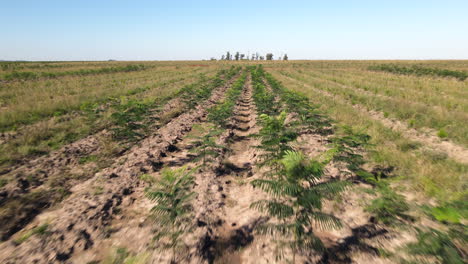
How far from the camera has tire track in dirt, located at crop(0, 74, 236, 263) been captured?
300cm

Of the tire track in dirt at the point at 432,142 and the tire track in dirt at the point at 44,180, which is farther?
the tire track in dirt at the point at 432,142

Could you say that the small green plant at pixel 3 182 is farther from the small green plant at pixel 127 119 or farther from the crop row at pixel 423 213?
the crop row at pixel 423 213

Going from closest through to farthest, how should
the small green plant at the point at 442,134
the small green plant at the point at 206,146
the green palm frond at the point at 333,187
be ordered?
the green palm frond at the point at 333,187 < the small green plant at the point at 206,146 < the small green plant at the point at 442,134

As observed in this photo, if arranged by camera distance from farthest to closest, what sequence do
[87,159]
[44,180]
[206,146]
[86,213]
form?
[87,159] < [206,146] < [44,180] < [86,213]

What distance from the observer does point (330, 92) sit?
1708 cm

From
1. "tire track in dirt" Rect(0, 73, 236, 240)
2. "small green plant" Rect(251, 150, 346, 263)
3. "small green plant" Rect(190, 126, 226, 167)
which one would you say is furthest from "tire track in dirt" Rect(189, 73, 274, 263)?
"tire track in dirt" Rect(0, 73, 236, 240)

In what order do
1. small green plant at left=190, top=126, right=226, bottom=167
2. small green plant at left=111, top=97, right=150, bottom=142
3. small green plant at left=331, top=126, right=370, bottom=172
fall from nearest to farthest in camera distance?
small green plant at left=331, top=126, right=370, bottom=172 < small green plant at left=190, top=126, right=226, bottom=167 < small green plant at left=111, top=97, right=150, bottom=142

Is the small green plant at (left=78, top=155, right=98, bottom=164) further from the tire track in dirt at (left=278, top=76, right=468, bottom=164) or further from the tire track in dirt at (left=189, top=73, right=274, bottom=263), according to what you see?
the tire track in dirt at (left=278, top=76, right=468, bottom=164)

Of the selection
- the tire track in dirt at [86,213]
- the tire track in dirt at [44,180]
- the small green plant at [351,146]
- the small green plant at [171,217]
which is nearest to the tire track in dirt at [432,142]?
the small green plant at [351,146]

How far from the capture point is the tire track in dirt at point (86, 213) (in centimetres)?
300

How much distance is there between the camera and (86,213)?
378 cm

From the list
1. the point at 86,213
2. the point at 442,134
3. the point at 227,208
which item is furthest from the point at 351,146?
the point at 86,213

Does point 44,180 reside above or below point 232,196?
above

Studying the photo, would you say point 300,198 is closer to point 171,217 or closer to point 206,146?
point 171,217
